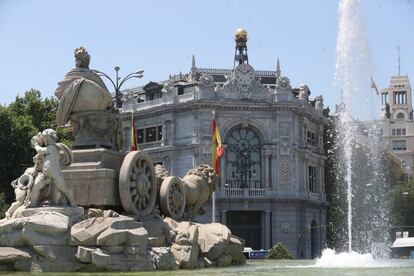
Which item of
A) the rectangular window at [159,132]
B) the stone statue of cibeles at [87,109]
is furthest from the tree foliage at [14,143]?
the rectangular window at [159,132]

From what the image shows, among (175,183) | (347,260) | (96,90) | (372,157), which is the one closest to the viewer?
(96,90)

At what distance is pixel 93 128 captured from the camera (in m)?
15.7

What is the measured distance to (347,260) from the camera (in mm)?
18125

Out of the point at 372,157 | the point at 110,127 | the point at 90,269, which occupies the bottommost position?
the point at 90,269

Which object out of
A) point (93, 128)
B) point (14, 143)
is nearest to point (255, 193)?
point (14, 143)

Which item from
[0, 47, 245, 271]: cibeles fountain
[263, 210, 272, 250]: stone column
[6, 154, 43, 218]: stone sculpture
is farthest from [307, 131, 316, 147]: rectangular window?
[6, 154, 43, 218]: stone sculpture

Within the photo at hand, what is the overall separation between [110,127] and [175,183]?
6.44 feet

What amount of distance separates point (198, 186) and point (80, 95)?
3.90 m

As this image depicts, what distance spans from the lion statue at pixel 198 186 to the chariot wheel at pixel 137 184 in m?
1.88

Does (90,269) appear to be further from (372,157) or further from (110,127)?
(372,157)

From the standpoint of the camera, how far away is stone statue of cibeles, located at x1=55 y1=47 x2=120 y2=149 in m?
15.5

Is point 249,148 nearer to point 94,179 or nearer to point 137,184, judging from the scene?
point 137,184

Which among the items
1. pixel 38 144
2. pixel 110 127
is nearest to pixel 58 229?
pixel 38 144

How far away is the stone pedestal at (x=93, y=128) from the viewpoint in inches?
617
